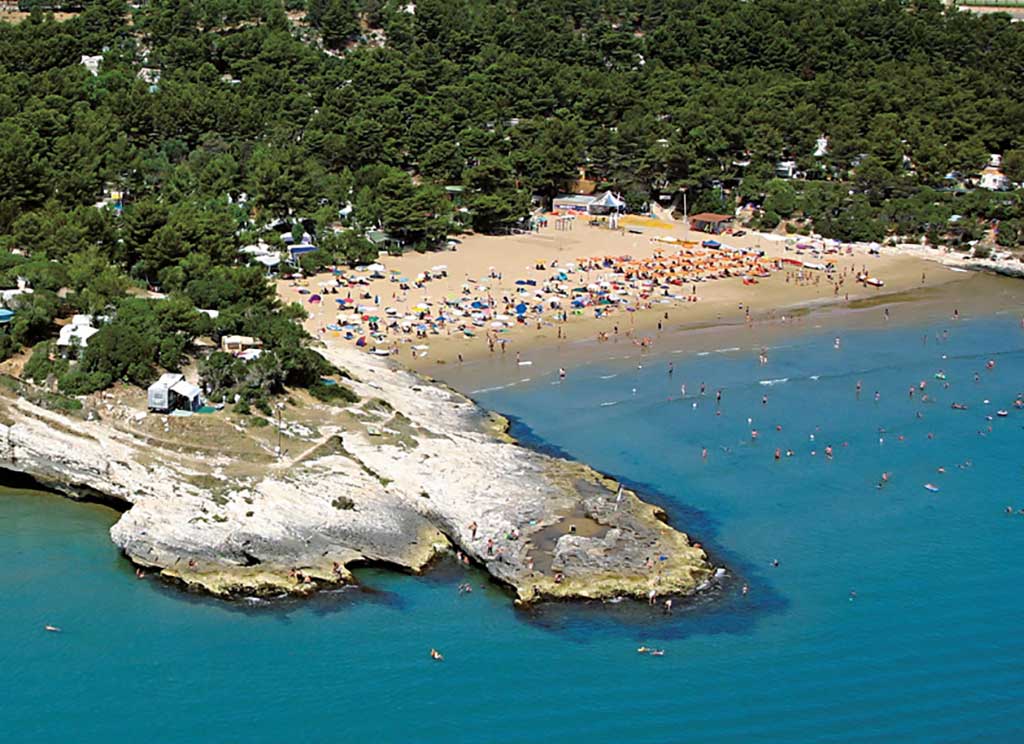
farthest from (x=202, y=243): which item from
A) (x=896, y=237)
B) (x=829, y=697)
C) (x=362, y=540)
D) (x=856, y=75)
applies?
(x=856, y=75)

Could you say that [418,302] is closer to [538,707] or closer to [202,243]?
[202,243]

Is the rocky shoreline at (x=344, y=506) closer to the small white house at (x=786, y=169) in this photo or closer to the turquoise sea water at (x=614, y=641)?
the turquoise sea water at (x=614, y=641)

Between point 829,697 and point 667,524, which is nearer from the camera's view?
point 829,697

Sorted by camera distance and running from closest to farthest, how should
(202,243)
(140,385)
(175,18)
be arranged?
1. (140,385)
2. (202,243)
3. (175,18)

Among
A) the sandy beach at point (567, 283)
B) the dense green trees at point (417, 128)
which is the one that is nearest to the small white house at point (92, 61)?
the dense green trees at point (417, 128)

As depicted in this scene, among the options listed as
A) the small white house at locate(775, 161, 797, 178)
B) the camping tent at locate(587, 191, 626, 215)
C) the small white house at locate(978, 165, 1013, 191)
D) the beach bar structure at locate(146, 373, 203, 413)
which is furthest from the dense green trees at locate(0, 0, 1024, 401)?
the camping tent at locate(587, 191, 626, 215)
